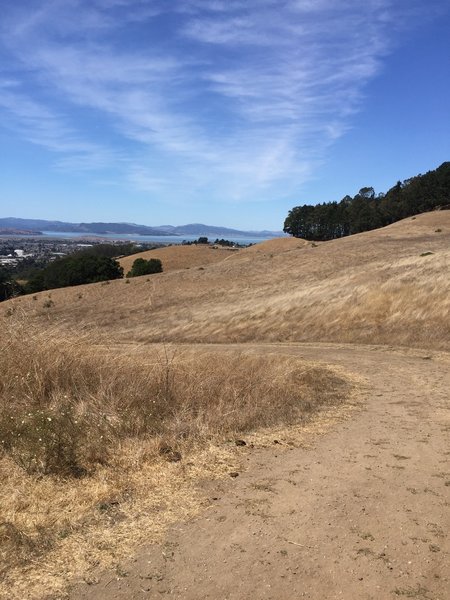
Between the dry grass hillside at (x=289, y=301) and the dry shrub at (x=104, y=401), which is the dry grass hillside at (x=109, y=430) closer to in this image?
the dry shrub at (x=104, y=401)

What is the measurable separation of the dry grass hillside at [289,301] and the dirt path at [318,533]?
482cm

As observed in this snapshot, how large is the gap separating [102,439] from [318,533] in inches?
100

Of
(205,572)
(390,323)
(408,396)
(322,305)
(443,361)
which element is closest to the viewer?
(205,572)

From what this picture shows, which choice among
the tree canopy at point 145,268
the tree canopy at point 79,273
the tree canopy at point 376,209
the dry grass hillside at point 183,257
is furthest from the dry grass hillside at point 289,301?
the tree canopy at point 376,209

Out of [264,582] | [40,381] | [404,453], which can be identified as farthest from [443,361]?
[264,582]

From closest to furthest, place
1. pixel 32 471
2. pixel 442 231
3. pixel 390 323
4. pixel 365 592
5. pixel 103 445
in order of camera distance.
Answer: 1. pixel 365 592
2. pixel 32 471
3. pixel 103 445
4. pixel 390 323
5. pixel 442 231

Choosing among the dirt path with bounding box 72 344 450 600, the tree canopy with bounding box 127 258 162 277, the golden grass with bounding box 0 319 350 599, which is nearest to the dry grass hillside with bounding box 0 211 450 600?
the golden grass with bounding box 0 319 350 599

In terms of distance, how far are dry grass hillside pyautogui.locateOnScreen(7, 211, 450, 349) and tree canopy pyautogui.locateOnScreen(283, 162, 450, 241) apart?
1792 inches

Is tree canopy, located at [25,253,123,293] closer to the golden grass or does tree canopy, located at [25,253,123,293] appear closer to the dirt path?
the golden grass

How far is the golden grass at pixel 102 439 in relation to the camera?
3.37 m

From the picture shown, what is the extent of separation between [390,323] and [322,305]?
4237mm

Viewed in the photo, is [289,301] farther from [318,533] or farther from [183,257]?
[183,257]

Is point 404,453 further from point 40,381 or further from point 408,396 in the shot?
point 40,381

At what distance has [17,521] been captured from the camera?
3.67m
